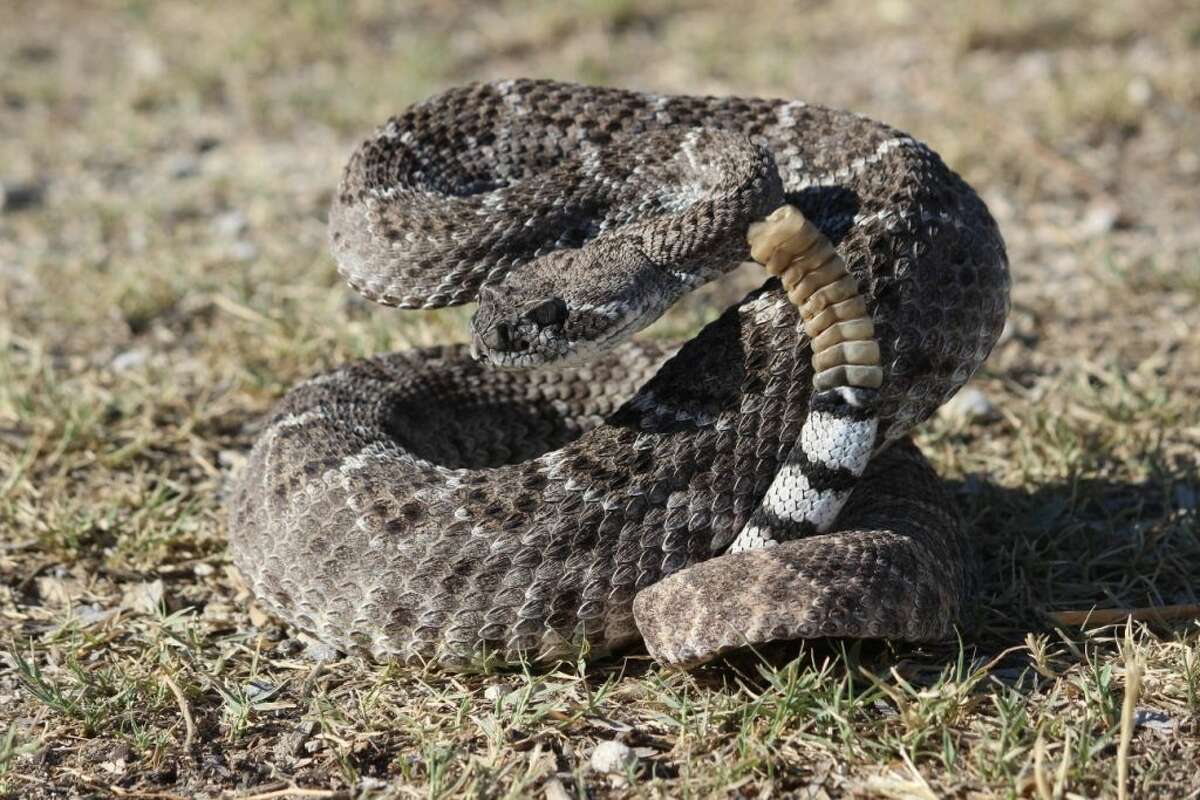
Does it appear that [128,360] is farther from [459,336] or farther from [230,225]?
[230,225]

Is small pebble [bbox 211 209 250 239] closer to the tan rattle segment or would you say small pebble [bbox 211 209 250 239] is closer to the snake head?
the snake head

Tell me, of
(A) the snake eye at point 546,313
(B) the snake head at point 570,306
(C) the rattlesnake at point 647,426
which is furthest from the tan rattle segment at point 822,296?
(A) the snake eye at point 546,313

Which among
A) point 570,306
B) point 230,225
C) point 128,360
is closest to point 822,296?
point 570,306

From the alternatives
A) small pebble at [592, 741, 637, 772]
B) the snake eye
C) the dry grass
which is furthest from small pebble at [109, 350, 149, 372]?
small pebble at [592, 741, 637, 772]

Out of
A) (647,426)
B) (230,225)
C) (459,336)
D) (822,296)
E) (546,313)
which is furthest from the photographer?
(230,225)

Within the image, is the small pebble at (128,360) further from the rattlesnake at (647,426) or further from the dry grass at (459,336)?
the rattlesnake at (647,426)

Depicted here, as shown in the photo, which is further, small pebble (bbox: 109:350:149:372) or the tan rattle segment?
small pebble (bbox: 109:350:149:372)
